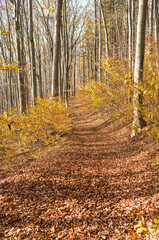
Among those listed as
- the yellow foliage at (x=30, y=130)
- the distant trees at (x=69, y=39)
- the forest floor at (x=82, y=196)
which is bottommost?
the forest floor at (x=82, y=196)

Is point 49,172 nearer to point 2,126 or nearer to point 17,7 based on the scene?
point 2,126

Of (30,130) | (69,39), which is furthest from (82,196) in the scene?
(69,39)

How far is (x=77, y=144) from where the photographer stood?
7.78m

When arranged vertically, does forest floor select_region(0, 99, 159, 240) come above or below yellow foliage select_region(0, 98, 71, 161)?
below

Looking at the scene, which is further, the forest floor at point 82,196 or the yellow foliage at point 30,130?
the yellow foliage at point 30,130

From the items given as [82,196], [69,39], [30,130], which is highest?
[69,39]

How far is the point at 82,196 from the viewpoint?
3.76 m

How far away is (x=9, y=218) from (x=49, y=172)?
187 cm

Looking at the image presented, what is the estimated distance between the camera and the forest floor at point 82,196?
2.83 m

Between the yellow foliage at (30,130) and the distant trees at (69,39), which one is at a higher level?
the distant trees at (69,39)

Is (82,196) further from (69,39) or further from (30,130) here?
(69,39)

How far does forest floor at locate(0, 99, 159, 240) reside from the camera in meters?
2.83

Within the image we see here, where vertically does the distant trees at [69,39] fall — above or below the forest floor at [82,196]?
above

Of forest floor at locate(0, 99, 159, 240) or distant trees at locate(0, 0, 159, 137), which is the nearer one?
forest floor at locate(0, 99, 159, 240)
